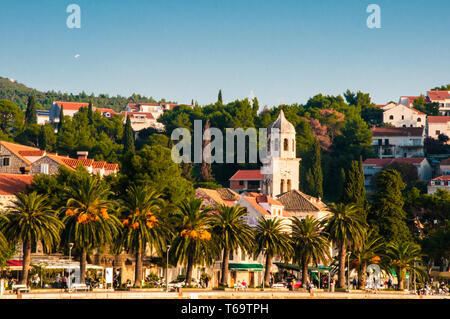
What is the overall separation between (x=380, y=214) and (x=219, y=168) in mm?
66336

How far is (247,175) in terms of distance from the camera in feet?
557

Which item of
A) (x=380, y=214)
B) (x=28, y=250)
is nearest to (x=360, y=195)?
(x=380, y=214)

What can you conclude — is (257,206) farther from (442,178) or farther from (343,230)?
(442,178)

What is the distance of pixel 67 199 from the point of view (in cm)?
8219

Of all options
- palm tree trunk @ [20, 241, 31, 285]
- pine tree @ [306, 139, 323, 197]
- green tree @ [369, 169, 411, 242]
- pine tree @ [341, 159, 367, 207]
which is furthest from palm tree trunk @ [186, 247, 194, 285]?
pine tree @ [306, 139, 323, 197]

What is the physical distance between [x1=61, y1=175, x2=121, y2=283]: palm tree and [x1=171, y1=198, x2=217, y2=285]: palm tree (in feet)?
19.8

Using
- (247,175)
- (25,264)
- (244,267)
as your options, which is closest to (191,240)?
(25,264)

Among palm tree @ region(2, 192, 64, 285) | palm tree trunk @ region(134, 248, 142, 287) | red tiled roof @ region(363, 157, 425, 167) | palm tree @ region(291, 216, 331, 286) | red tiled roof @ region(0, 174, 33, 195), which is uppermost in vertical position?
red tiled roof @ region(363, 157, 425, 167)

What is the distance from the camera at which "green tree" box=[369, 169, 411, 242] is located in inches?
4440

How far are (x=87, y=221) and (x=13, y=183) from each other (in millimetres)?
19190

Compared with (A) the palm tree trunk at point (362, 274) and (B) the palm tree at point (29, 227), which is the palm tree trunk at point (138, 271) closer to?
(B) the palm tree at point (29, 227)

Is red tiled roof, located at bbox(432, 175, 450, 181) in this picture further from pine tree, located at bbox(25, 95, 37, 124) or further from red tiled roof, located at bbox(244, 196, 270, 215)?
pine tree, located at bbox(25, 95, 37, 124)

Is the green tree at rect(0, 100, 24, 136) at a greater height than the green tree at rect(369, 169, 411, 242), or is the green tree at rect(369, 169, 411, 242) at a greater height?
the green tree at rect(0, 100, 24, 136)

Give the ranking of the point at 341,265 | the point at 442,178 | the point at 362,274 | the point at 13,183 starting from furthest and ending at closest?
the point at 442,178 < the point at 362,274 < the point at 13,183 < the point at 341,265
